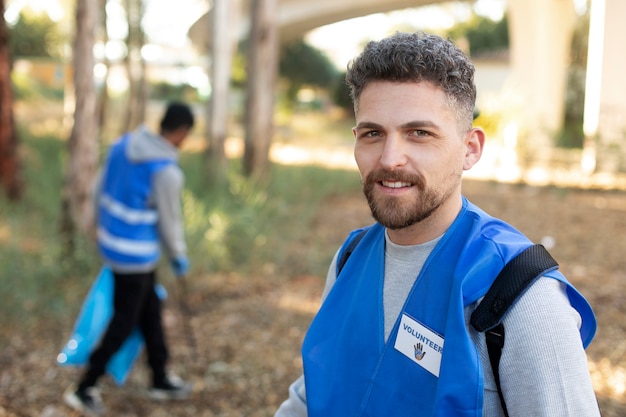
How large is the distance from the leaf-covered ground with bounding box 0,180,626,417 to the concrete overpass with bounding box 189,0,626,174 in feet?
15.8

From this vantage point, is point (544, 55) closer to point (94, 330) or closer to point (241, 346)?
point (241, 346)

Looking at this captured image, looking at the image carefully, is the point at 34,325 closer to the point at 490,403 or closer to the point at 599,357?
the point at 599,357

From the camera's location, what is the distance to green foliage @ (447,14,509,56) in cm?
3672

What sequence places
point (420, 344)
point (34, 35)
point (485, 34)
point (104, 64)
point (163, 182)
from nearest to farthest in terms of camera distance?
point (420, 344) → point (163, 182) → point (104, 64) → point (34, 35) → point (485, 34)

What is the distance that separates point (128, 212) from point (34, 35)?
70.5 feet

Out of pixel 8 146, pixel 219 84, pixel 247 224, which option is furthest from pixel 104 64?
pixel 247 224

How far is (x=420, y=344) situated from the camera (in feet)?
4.43

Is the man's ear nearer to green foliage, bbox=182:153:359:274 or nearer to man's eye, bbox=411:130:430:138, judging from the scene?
man's eye, bbox=411:130:430:138

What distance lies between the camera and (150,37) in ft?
49.7

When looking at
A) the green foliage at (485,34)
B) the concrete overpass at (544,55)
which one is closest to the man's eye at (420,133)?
the concrete overpass at (544,55)

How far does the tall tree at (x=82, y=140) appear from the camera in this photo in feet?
19.4

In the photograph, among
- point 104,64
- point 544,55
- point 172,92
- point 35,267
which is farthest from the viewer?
point 172,92

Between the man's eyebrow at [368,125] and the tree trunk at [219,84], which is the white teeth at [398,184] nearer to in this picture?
the man's eyebrow at [368,125]

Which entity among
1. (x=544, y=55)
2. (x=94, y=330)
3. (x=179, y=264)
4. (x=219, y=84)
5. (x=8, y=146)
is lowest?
(x=94, y=330)
